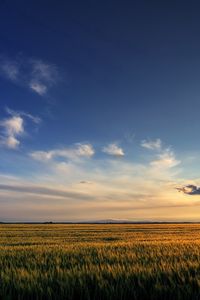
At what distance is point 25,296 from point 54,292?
49cm

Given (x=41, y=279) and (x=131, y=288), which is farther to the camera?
(x=41, y=279)

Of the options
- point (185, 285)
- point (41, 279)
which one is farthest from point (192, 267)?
point (41, 279)

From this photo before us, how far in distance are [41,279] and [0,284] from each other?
2.60 feet

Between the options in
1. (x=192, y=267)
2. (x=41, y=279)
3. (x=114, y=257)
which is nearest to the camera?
(x=41, y=279)

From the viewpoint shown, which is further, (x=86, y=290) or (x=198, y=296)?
(x=86, y=290)

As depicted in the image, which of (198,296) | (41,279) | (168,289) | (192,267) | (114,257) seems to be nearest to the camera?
(198,296)

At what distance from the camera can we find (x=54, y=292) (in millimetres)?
6043

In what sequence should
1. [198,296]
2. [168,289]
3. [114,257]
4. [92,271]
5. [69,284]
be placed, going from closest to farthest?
[198,296] → [168,289] → [69,284] → [92,271] → [114,257]

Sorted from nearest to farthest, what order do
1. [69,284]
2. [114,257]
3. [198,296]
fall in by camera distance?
[198,296], [69,284], [114,257]

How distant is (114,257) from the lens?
11078 millimetres

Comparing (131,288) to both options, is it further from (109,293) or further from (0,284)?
(0,284)

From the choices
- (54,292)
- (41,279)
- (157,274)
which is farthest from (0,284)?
(157,274)

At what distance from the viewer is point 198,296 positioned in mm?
5492

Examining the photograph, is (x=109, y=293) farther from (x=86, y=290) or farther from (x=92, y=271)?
(x=92, y=271)
